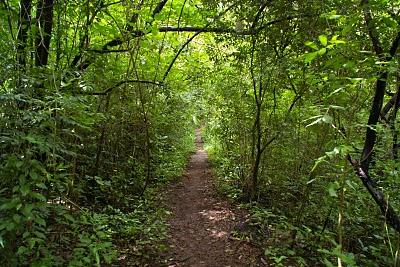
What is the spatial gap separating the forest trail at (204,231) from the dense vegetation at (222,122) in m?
0.36

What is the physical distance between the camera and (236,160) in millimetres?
8828

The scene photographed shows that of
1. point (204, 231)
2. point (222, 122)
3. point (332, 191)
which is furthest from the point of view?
point (222, 122)

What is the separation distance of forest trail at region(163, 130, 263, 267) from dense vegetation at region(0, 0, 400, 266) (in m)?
0.36

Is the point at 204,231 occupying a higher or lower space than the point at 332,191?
lower

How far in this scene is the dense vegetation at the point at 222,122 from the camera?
115 inches

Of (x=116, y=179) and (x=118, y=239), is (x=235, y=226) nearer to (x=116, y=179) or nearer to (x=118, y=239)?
(x=118, y=239)

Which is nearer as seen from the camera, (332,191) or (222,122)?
(332,191)

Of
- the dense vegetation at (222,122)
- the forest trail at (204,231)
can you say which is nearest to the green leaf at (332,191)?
the dense vegetation at (222,122)

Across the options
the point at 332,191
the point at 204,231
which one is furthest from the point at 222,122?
the point at 332,191

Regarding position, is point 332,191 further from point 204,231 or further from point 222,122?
point 222,122

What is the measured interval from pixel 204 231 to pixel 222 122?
4.16 m

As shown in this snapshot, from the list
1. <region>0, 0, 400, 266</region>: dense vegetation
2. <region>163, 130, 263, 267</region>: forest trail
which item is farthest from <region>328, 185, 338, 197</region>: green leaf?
<region>163, 130, 263, 267</region>: forest trail

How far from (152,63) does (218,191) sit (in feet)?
12.5

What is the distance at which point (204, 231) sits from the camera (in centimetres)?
602
